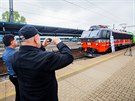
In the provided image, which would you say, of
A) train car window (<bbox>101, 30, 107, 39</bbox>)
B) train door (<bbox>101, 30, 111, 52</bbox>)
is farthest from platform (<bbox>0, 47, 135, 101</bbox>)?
train car window (<bbox>101, 30, 107, 39</bbox>)

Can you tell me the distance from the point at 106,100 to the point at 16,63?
297 centimetres

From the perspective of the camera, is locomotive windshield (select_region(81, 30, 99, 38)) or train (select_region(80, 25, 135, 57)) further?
locomotive windshield (select_region(81, 30, 99, 38))

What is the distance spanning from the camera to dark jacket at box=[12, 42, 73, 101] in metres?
1.61

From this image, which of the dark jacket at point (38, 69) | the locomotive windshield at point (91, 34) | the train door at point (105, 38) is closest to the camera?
the dark jacket at point (38, 69)

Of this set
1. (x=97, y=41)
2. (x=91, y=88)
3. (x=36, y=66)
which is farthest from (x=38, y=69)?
(x=97, y=41)

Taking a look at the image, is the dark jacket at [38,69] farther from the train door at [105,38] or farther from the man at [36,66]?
the train door at [105,38]

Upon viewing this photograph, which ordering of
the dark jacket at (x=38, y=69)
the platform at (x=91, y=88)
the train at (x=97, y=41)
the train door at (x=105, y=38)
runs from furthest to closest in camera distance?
the train door at (x=105, y=38), the train at (x=97, y=41), the platform at (x=91, y=88), the dark jacket at (x=38, y=69)

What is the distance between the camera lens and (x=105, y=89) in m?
4.51

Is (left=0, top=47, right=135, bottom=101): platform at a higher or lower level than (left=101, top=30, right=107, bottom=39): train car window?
lower

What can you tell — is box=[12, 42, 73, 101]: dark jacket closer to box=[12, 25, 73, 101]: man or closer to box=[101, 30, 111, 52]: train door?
box=[12, 25, 73, 101]: man

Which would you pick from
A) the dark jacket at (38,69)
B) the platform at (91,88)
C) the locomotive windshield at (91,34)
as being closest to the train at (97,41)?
the locomotive windshield at (91,34)

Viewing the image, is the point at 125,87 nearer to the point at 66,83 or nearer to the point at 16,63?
the point at 66,83

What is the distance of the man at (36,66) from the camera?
161 centimetres

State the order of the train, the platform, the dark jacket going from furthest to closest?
1. the train
2. the platform
3. the dark jacket
